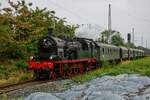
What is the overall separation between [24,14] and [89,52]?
36.5 feet

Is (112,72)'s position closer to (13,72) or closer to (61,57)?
(61,57)


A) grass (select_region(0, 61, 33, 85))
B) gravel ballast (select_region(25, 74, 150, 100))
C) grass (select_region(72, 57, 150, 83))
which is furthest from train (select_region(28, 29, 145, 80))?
gravel ballast (select_region(25, 74, 150, 100))

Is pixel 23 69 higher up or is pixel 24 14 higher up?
pixel 24 14

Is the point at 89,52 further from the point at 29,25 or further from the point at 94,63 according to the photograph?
the point at 29,25

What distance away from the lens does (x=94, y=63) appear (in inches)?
1411

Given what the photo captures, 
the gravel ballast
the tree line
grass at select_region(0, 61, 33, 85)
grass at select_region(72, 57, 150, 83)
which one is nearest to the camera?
the gravel ballast

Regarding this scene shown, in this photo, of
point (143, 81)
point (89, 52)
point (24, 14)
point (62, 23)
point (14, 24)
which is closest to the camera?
point (143, 81)

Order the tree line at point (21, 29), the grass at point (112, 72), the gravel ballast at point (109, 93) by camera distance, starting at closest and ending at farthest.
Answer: the gravel ballast at point (109, 93) < the grass at point (112, 72) < the tree line at point (21, 29)

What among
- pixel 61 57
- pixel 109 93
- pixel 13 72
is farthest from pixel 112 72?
pixel 109 93

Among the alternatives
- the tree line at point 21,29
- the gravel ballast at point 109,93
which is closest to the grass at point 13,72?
the tree line at point 21,29

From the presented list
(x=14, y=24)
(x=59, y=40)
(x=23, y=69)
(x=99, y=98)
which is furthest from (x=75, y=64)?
(x=99, y=98)

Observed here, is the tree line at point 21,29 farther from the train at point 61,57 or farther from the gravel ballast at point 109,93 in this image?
the gravel ballast at point 109,93

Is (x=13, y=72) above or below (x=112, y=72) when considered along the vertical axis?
below

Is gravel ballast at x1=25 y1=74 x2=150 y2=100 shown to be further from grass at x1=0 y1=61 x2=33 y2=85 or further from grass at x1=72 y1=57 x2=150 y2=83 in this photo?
grass at x1=0 y1=61 x2=33 y2=85
